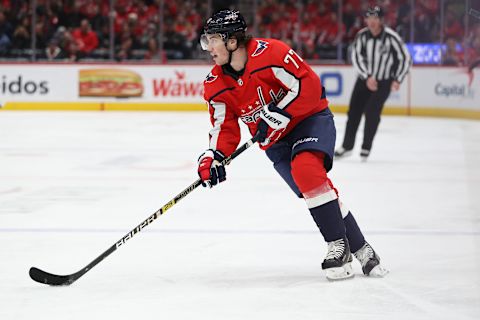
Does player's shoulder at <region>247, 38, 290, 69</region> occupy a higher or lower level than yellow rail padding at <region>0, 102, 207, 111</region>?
higher

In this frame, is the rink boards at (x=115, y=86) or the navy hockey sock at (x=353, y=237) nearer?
the navy hockey sock at (x=353, y=237)

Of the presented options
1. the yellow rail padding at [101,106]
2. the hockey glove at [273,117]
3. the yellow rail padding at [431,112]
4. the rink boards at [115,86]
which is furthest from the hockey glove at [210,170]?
the yellow rail padding at [101,106]

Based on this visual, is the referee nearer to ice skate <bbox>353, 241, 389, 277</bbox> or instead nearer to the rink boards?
ice skate <bbox>353, 241, 389, 277</bbox>

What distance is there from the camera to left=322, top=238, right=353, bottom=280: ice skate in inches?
139

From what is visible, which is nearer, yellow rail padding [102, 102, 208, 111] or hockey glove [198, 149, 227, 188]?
hockey glove [198, 149, 227, 188]

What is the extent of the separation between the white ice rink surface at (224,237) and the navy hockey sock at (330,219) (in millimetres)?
176

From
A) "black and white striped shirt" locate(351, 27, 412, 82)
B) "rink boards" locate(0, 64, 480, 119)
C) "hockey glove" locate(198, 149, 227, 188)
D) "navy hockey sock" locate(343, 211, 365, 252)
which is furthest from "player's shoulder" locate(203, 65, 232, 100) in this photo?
"rink boards" locate(0, 64, 480, 119)

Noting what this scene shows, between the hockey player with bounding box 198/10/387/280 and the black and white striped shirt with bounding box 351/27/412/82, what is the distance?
4.44 meters

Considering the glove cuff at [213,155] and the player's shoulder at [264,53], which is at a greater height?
the player's shoulder at [264,53]

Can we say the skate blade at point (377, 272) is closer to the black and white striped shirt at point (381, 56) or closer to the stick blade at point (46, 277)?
the stick blade at point (46, 277)

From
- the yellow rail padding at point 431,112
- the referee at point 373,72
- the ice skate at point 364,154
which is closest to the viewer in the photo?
the ice skate at point 364,154

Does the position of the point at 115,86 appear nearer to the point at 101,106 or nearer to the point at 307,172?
the point at 101,106

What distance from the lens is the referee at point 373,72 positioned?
315 inches

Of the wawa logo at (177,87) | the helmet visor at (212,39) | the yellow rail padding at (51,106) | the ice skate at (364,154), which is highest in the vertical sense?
the helmet visor at (212,39)
